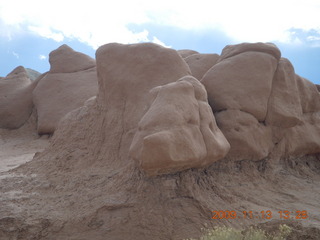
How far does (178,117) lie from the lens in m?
3.38

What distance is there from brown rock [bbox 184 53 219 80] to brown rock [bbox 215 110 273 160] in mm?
1718

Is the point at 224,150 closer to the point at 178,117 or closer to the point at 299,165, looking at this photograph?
the point at 178,117

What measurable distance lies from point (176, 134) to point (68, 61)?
8244 millimetres

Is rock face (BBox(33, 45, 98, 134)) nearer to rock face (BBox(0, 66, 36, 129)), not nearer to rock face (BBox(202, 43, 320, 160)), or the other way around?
rock face (BBox(0, 66, 36, 129))

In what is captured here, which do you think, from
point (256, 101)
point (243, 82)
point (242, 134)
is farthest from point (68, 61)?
point (242, 134)

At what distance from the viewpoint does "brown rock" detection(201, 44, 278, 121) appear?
4.83 meters

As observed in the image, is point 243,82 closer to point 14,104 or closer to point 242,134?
point 242,134

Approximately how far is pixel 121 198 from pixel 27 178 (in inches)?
59.8

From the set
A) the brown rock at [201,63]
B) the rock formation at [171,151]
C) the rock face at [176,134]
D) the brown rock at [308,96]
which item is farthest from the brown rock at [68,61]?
the rock face at [176,134]

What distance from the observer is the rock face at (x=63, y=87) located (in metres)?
9.62

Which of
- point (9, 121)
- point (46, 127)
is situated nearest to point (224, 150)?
point (46, 127)

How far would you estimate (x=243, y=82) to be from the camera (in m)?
4.91
